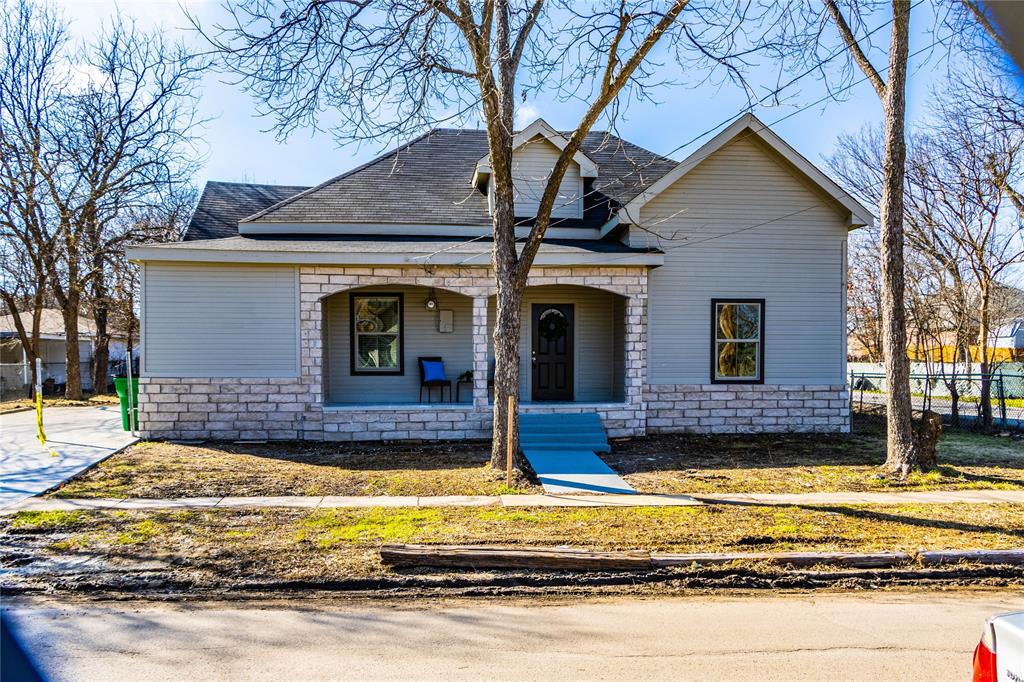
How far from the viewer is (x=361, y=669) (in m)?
3.80

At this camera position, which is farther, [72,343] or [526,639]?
[72,343]

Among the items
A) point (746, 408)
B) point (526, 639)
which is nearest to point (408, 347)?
point (746, 408)

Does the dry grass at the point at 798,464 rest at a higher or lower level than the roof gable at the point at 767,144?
lower

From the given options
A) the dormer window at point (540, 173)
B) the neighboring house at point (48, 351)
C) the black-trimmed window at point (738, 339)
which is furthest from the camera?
the neighboring house at point (48, 351)

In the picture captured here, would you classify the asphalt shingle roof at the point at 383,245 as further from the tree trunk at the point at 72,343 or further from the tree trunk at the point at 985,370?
the tree trunk at the point at 72,343

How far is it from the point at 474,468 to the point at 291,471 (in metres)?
2.75

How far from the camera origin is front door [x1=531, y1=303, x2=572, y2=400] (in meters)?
13.8

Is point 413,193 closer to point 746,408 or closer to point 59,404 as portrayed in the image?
point 746,408

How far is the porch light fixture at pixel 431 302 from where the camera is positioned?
43.4ft

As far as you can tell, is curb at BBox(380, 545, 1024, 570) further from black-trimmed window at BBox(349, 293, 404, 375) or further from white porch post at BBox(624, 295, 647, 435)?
black-trimmed window at BBox(349, 293, 404, 375)

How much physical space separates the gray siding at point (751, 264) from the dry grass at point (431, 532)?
18.5 ft

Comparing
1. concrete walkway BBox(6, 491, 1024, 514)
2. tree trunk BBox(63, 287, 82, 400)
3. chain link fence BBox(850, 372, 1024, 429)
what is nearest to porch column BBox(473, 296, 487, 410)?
concrete walkway BBox(6, 491, 1024, 514)

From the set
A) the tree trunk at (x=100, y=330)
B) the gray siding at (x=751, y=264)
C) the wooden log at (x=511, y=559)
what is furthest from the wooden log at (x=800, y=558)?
the tree trunk at (x=100, y=330)

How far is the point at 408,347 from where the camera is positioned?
44.2 feet
